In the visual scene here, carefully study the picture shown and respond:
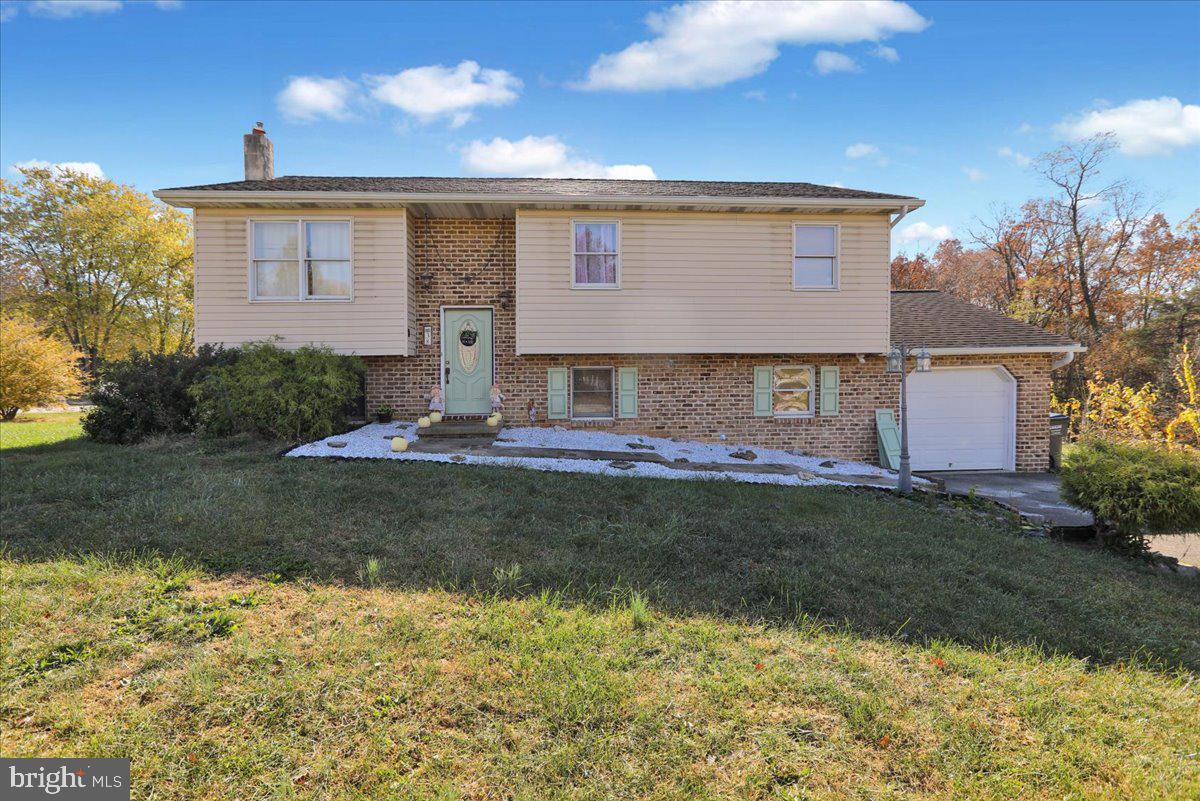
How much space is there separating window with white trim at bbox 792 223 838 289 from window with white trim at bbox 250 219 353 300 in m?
8.88

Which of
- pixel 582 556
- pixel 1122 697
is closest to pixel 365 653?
pixel 582 556

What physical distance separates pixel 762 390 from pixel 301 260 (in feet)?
31.4

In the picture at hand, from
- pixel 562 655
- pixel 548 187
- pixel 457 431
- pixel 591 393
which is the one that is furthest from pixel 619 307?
pixel 562 655

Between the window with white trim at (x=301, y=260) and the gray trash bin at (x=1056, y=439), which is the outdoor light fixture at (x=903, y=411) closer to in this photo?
the gray trash bin at (x=1056, y=439)

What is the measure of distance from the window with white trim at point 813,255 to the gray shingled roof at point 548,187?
0.68m

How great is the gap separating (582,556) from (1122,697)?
3658 mm

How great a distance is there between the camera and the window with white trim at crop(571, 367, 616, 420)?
11422 millimetres

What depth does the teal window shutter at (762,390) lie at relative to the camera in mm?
11484

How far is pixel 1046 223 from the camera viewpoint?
2336 cm

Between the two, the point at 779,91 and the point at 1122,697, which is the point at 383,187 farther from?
the point at 1122,697

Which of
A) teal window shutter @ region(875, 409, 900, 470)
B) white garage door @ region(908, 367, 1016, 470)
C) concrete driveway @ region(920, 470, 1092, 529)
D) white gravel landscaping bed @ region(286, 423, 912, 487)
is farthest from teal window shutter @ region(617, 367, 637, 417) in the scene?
white garage door @ region(908, 367, 1016, 470)

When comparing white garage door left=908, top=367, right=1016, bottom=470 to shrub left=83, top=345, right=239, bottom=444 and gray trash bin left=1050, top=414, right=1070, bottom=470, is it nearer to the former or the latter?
gray trash bin left=1050, top=414, right=1070, bottom=470

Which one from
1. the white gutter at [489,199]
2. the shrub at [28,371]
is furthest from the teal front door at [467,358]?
the shrub at [28,371]

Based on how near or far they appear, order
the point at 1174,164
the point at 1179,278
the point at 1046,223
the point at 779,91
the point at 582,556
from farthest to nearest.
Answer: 1. the point at 1046,223
2. the point at 1179,278
3. the point at 1174,164
4. the point at 779,91
5. the point at 582,556
